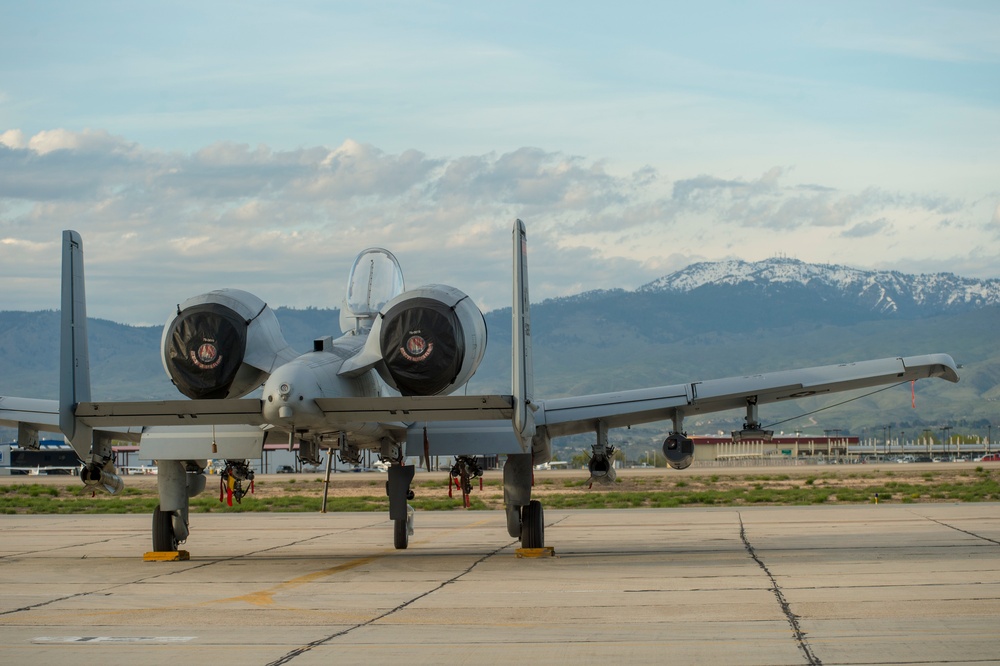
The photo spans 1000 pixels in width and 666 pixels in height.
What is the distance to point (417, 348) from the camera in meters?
16.4

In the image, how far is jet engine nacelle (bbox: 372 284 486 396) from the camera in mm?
16406

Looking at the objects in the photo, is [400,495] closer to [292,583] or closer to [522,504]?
[522,504]

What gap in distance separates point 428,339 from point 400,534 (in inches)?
290

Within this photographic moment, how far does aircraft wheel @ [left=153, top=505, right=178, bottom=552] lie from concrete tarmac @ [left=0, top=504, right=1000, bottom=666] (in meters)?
0.41

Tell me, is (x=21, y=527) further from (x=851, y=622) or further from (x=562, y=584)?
(x=851, y=622)

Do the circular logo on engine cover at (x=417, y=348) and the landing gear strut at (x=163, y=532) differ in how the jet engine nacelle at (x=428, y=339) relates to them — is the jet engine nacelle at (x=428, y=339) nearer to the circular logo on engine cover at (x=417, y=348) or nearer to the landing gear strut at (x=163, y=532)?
the circular logo on engine cover at (x=417, y=348)

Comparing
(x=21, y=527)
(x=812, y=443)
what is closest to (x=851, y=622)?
(x=21, y=527)

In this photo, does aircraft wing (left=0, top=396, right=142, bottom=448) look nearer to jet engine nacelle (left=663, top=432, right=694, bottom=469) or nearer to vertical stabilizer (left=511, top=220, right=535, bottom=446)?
vertical stabilizer (left=511, top=220, right=535, bottom=446)

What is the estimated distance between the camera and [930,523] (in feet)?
91.2

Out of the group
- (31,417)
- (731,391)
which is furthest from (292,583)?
(731,391)

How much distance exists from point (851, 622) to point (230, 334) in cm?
954

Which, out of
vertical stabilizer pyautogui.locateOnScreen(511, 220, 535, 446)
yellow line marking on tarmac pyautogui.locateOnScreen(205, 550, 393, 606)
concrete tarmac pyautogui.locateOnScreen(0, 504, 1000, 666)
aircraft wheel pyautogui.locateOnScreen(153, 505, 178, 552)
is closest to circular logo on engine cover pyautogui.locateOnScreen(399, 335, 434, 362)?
vertical stabilizer pyautogui.locateOnScreen(511, 220, 535, 446)

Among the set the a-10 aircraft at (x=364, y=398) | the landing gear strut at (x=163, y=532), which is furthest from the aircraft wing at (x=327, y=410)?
the landing gear strut at (x=163, y=532)

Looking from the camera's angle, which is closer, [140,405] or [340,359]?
[140,405]
